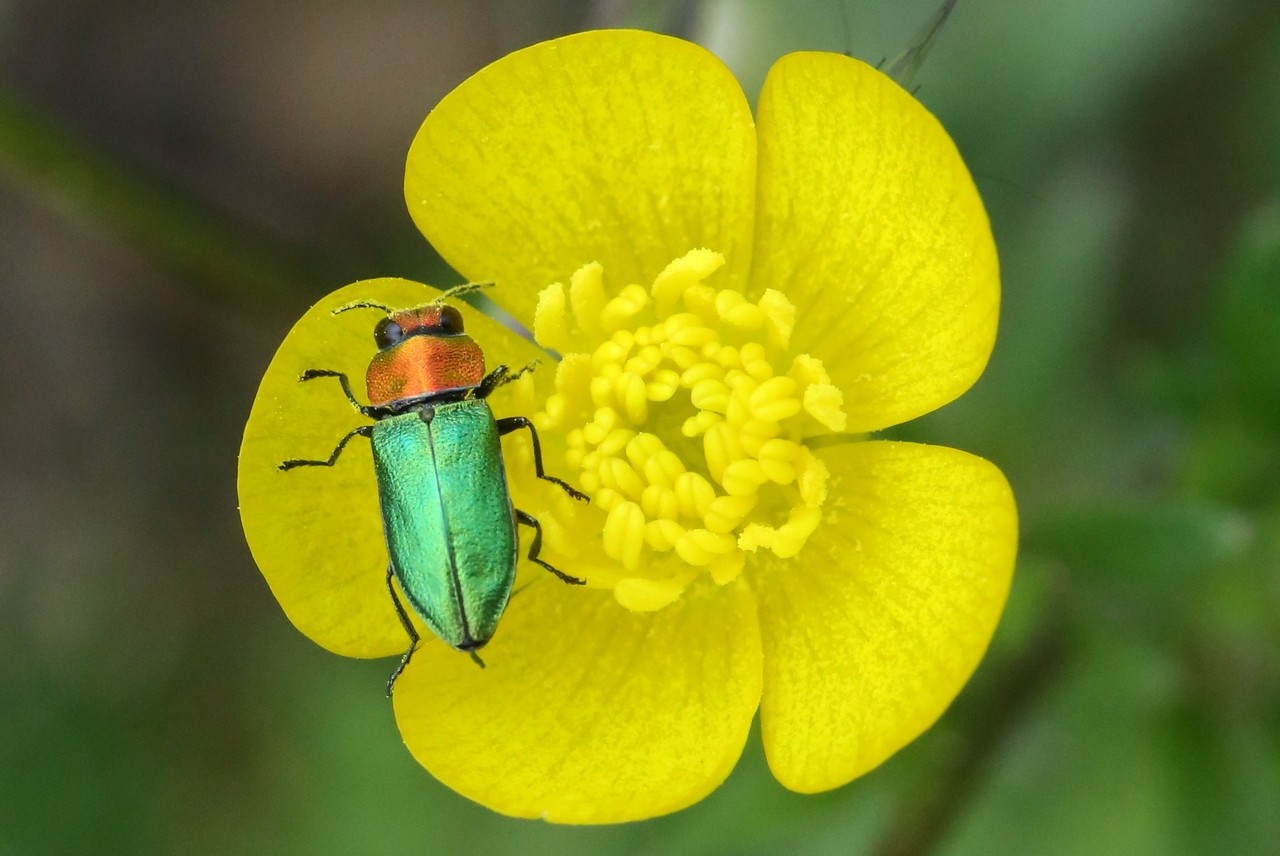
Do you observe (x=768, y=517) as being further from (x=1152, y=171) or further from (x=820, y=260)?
(x=1152, y=171)

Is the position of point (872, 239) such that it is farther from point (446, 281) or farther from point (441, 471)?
point (446, 281)

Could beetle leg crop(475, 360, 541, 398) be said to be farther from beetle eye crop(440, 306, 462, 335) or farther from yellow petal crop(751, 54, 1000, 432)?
yellow petal crop(751, 54, 1000, 432)

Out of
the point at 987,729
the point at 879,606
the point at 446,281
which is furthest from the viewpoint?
the point at 446,281

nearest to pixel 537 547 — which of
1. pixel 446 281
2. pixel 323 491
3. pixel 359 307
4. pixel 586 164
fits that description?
pixel 323 491

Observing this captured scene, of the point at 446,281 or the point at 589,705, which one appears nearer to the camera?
the point at 589,705

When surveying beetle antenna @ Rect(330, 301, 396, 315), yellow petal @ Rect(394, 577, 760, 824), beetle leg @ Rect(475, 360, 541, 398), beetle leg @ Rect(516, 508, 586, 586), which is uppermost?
beetle antenna @ Rect(330, 301, 396, 315)

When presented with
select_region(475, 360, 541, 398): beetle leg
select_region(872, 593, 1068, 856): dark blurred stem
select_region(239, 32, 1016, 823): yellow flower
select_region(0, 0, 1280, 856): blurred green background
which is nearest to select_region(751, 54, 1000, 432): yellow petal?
select_region(239, 32, 1016, 823): yellow flower
